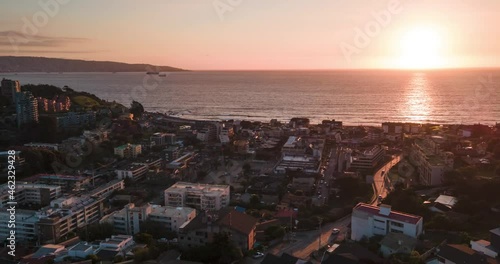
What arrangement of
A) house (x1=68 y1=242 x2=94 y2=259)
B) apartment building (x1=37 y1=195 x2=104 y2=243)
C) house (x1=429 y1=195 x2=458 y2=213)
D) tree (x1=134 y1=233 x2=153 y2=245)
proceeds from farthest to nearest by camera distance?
1. house (x1=429 y1=195 x2=458 y2=213)
2. apartment building (x1=37 y1=195 x2=104 y2=243)
3. tree (x1=134 y1=233 x2=153 y2=245)
4. house (x1=68 y1=242 x2=94 y2=259)

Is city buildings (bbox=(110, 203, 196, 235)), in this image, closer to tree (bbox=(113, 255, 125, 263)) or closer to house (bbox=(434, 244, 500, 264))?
tree (bbox=(113, 255, 125, 263))

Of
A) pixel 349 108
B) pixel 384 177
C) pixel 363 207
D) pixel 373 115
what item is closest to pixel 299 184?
pixel 384 177

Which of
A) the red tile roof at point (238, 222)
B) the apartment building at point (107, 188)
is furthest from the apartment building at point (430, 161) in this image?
the apartment building at point (107, 188)

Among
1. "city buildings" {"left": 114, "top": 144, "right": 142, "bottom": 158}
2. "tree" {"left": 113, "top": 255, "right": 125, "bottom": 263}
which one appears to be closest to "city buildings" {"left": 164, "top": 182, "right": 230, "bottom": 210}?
"tree" {"left": 113, "top": 255, "right": 125, "bottom": 263}

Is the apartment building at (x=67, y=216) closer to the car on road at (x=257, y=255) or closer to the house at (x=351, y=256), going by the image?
the car on road at (x=257, y=255)

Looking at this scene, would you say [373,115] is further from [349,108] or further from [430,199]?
[430,199]

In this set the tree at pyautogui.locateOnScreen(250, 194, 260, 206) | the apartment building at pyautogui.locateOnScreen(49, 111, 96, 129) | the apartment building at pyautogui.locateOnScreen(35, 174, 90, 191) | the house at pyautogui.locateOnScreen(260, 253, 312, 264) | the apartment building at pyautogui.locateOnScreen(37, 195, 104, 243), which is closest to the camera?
the house at pyautogui.locateOnScreen(260, 253, 312, 264)
